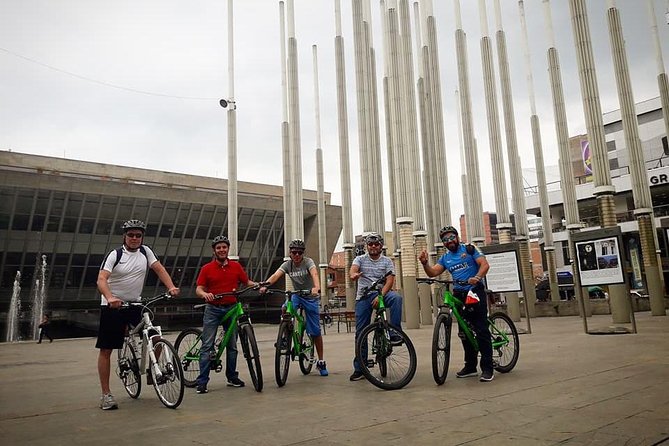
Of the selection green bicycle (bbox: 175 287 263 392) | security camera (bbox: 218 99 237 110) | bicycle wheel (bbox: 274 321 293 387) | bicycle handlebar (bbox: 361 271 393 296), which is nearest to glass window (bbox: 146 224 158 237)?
security camera (bbox: 218 99 237 110)

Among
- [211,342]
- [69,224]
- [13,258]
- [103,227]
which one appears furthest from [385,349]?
[13,258]

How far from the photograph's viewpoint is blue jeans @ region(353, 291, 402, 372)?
20.9 ft

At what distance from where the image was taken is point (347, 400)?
5113 mm

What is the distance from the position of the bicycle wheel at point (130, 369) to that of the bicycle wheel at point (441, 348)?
3298 millimetres

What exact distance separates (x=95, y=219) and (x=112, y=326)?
34606 millimetres

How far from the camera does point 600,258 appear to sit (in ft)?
40.5

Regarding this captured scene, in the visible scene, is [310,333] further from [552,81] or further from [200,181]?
[200,181]

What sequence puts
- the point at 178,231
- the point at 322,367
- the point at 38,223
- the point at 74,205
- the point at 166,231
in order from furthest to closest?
the point at 178,231 → the point at 166,231 → the point at 74,205 → the point at 38,223 → the point at 322,367

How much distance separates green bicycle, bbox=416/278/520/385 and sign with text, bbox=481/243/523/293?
6.78 m

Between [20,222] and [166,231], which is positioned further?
[166,231]

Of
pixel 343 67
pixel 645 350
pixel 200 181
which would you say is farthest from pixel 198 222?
pixel 645 350

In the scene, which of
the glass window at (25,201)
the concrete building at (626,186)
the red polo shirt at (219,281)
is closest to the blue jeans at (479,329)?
the red polo shirt at (219,281)

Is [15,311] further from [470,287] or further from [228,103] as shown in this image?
[470,287]

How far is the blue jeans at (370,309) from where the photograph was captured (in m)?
6.37
